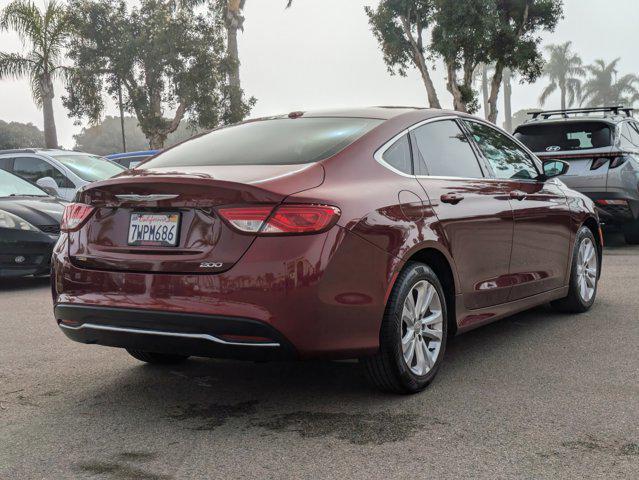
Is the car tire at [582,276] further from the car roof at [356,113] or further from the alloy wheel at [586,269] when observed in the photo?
the car roof at [356,113]

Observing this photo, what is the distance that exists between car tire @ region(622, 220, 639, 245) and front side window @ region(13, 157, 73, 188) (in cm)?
813

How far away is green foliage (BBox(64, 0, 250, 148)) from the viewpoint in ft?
114

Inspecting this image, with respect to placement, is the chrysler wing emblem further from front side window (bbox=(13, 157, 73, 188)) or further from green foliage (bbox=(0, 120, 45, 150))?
green foliage (bbox=(0, 120, 45, 150))

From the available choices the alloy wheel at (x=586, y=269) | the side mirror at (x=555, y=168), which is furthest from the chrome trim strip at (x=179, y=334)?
the alloy wheel at (x=586, y=269)

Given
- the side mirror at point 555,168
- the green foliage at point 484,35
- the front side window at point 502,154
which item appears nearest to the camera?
the front side window at point 502,154

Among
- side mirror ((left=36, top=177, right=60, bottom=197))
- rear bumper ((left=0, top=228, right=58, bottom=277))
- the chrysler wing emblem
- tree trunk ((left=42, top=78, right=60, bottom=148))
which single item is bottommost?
rear bumper ((left=0, top=228, right=58, bottom=277))

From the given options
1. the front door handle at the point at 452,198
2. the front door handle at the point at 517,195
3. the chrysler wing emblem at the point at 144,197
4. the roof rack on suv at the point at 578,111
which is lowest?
the front door handle at the point at 517,195

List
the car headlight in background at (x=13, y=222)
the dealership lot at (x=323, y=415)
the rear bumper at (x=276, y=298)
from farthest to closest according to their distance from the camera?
the car headlight in background at (x=13, y=222) → the rear bumper at (x=276, y=298) → the dealership lot at (x=323, y=415)

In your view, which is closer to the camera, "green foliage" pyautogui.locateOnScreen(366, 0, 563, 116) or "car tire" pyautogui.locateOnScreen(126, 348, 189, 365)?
"car tire" pyautogui.locateOnScreen(126, 348, 189, 365)

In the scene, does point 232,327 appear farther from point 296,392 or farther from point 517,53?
point 517,53

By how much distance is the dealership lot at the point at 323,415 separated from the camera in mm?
3438

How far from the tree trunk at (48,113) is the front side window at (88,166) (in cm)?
1814

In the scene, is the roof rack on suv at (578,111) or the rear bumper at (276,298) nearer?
the rear bumper at (276,298)

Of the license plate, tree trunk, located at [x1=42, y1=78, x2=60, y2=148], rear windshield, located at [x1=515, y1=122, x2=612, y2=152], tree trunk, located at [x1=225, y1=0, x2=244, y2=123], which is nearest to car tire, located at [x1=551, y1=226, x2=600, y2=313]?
the license plate
